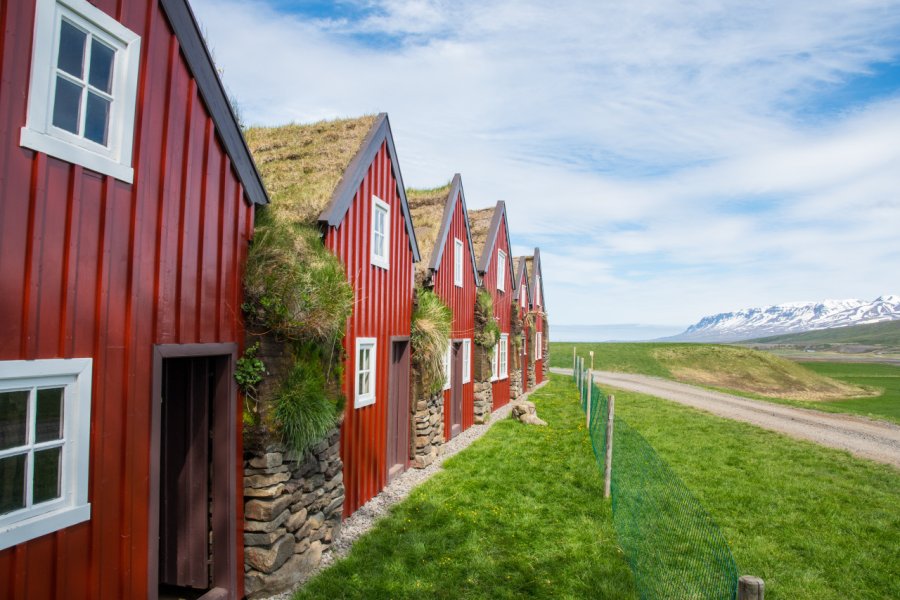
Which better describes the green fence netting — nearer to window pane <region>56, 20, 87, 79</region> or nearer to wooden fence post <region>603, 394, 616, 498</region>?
wooden fence post <region>603, 394, 616, 498</region>

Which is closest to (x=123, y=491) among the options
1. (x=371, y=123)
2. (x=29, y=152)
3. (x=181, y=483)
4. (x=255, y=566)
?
(x=181, y=483)

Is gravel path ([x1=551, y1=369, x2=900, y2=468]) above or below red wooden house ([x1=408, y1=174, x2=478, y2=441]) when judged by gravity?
below

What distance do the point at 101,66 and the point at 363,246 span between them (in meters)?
5.26

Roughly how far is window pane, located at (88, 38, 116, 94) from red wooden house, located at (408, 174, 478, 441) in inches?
354

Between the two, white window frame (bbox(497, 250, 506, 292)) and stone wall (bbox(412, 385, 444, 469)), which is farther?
white window frame (bbox(497, 250, 506, 292))

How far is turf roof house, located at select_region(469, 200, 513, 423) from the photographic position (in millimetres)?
19000

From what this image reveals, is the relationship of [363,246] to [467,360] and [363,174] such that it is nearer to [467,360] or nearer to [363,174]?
[363,174]

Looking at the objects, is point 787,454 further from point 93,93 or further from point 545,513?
point 93,93

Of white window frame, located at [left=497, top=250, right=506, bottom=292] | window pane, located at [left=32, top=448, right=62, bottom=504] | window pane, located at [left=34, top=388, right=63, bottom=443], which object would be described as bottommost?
window pane, located at [left=32, top=448, right=62, bottom=504]

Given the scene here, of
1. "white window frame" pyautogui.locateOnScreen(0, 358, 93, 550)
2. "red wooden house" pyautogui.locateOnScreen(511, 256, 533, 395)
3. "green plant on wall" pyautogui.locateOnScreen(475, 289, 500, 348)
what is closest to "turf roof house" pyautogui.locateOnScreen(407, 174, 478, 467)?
"green plant on wall" pyautogui.locateOnScreen(475, 289, 500, 348)

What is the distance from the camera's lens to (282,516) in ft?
21.6

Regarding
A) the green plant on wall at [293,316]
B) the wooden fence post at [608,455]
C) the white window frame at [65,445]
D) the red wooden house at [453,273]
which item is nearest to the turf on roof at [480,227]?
the red wooden house at [453,273]

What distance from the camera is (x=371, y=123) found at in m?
10.4

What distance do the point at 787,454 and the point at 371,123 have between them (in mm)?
13746
